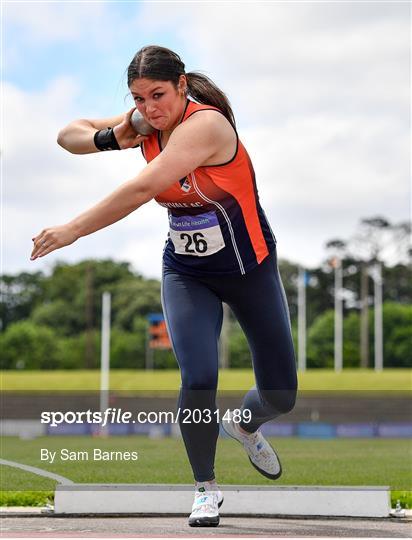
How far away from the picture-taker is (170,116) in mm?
5148

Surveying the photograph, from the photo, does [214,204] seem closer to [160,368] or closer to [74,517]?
[74,517]

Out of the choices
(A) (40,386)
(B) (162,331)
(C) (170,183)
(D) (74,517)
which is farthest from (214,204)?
(B) (162,331)

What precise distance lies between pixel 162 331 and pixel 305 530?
54710 mm

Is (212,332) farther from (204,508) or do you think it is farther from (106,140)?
(106,140)

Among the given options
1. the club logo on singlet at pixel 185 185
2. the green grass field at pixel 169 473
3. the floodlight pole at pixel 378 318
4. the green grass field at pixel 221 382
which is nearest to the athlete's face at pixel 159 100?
the club logo on singlet at pixel 185 185

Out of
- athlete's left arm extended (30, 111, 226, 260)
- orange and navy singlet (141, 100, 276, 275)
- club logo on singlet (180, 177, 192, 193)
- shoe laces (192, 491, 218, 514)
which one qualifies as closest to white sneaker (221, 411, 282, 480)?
shoe laces (192, 491, 218, 514)

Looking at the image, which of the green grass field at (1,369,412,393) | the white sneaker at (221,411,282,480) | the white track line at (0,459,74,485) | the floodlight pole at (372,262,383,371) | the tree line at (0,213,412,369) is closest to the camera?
the white sneaker at (221,411,282,480)

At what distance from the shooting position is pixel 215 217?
5.36 meters

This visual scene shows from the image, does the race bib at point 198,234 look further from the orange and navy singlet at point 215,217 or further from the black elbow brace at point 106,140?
the black elbow brace at point 106,140

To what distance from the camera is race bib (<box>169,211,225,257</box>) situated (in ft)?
17.6

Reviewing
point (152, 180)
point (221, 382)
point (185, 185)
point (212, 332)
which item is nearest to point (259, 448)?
point (212, 332)

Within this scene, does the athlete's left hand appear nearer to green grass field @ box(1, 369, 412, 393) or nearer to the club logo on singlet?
the club logo on singlet

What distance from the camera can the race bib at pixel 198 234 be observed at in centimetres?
536

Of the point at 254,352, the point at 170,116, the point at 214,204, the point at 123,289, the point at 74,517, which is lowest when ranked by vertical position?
the point at 74,517
